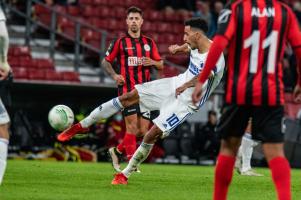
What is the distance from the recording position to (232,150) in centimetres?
723

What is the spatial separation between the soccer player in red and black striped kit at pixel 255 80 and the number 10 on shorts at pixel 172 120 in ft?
9.71

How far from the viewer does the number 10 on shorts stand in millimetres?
10172

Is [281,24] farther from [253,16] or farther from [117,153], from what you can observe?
[117,153]

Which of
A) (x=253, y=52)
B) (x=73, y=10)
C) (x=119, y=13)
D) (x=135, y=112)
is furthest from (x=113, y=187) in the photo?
(x=119, y=13)

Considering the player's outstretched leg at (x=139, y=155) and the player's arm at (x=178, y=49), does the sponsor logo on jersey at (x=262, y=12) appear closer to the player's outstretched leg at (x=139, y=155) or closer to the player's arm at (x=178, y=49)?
the player's outstretched leg at (x=139, y=155)

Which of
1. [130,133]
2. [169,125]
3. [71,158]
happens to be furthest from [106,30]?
[169,125]

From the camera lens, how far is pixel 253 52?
7.11m

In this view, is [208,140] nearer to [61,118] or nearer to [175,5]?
[175,5]

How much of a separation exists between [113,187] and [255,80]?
122 inches

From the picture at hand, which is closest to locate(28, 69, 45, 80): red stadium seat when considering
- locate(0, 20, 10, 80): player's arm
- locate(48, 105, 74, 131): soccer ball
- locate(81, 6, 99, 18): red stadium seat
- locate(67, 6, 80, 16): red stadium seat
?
locate(67, 6, 80, 16): red stadium seat

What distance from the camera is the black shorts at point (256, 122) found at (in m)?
7.13

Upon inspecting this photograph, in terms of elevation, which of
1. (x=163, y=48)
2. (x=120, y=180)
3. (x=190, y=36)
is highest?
(x=190, y=36)

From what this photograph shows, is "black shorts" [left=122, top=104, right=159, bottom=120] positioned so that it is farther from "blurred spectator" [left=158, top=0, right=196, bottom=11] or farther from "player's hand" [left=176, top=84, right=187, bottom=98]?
"blurred spectator" [left=158, top=0, right=196, bottom=11]

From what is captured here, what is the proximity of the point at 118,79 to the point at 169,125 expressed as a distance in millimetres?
2643
